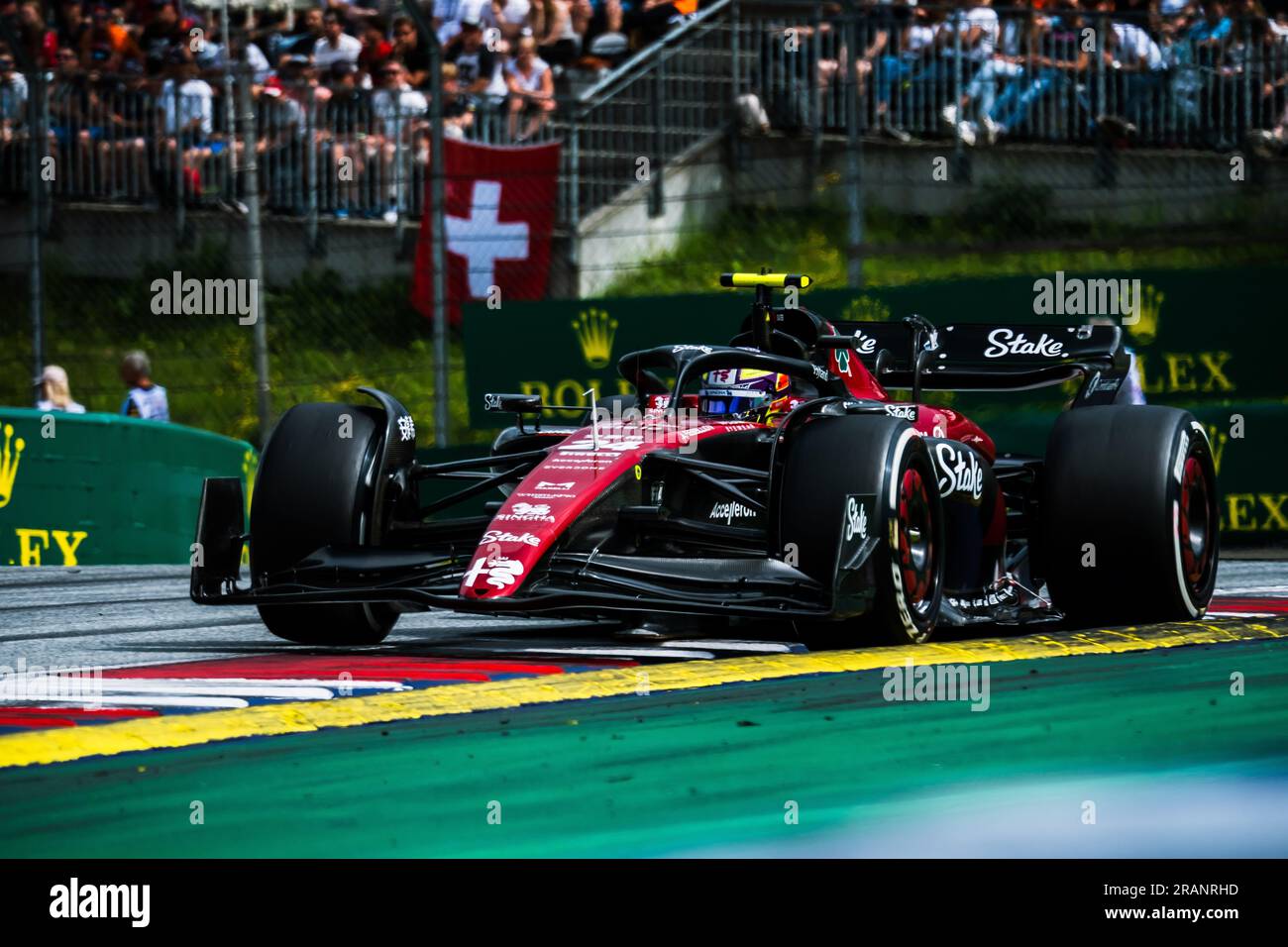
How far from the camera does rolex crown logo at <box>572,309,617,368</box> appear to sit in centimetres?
1355

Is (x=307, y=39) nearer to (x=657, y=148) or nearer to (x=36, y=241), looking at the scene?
(x=657, y=148)

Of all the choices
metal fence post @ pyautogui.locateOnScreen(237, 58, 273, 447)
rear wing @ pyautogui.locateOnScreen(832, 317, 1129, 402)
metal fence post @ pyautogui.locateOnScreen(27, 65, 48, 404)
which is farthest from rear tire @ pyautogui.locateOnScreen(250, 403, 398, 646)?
metal fence post @ pyautogui.locateOnScreen(27, 65, 48, 404)

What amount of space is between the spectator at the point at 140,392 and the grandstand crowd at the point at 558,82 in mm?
1781

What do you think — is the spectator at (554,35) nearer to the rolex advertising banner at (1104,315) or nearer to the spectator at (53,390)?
the rolex advertising banner at (1104,315)

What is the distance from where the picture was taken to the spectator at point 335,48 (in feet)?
59.6

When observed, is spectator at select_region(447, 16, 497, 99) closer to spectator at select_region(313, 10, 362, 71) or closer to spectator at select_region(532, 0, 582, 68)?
spectator at select_region(532, 0, 582, 68)

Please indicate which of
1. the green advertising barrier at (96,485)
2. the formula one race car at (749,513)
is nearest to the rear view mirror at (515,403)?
the formula one race car at (749,513)

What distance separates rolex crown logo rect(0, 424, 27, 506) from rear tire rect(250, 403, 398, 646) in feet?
17.4

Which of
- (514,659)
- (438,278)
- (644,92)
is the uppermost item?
(644,92)

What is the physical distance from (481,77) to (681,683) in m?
11.7

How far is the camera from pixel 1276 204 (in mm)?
15547
